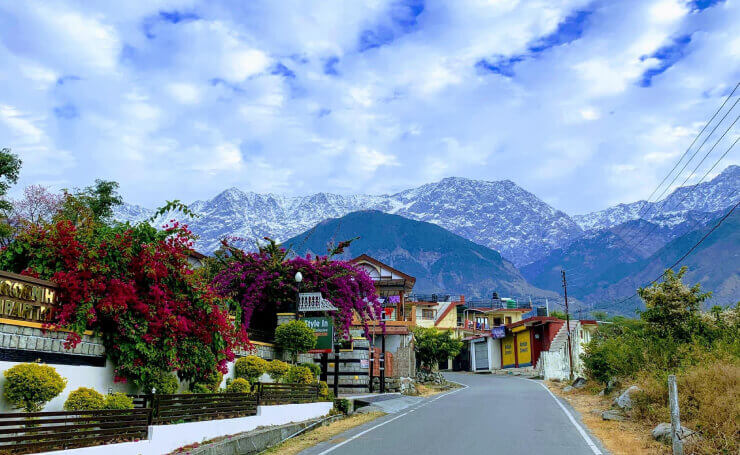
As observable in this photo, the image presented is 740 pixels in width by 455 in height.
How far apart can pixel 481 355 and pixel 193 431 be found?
6229 cm

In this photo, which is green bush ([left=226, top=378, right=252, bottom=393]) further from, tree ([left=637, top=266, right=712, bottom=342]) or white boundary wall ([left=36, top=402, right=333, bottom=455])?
tree ([left=637, top=266, right=712, bottom=342])

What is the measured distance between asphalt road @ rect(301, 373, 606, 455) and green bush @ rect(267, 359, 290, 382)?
11.4 feet

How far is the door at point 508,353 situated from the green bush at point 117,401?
60351 millimetres

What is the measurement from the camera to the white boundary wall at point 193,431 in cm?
997

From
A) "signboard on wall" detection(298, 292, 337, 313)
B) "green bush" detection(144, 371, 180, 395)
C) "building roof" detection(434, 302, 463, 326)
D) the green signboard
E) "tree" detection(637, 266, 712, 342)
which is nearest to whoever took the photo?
"green bush" detection(144, 371, 180, 395)

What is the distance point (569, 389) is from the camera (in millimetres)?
34562

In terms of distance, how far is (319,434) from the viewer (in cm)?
1644

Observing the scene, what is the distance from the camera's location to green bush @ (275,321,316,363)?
859 inches

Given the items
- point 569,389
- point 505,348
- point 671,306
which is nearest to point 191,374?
point 671,306

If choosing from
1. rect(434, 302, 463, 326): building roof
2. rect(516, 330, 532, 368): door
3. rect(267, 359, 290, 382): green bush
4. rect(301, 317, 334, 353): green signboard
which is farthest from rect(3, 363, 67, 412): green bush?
rect(434, 302, 463, 326): building roof

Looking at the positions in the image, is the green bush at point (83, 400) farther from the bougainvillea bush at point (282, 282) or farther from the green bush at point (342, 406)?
the bougainvillea bush at point (282, 282)

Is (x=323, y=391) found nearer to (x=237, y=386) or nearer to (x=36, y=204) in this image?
(x=237, y=386)

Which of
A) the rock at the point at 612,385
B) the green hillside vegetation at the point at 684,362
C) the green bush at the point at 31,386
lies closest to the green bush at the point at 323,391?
the green hillside vegetation at the point at 684,362

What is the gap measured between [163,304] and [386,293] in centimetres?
3669
